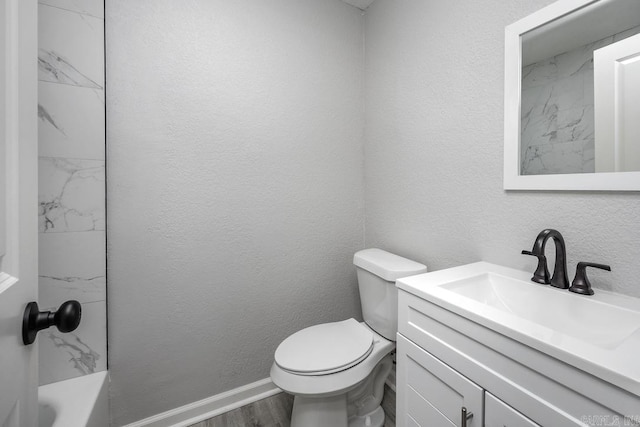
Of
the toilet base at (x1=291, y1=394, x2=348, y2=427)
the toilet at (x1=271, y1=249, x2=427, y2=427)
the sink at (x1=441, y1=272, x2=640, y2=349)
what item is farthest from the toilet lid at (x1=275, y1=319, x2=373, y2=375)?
the sink at (x1=441, y1=272, x2=640, y2=349)

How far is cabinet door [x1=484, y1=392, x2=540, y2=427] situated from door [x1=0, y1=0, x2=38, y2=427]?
948mm

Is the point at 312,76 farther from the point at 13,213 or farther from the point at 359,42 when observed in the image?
the point at 13,213

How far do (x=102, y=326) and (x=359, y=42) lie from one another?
2.12 m

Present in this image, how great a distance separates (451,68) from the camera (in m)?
1.26

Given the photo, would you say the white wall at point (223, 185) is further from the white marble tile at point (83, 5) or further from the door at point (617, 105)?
the door at point (617, 105)

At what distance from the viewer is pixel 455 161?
1.26m

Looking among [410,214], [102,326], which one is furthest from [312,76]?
[102,326]

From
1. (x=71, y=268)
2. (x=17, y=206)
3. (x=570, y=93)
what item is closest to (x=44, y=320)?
(x=17, y=206)

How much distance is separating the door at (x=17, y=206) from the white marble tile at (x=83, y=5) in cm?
80

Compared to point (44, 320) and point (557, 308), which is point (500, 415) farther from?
point (44, 320)

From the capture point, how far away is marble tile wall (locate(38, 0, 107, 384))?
3.59 feet

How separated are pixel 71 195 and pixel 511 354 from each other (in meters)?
1.60

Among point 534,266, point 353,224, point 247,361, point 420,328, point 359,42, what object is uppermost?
point 359,42

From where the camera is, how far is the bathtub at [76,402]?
3.18ft
